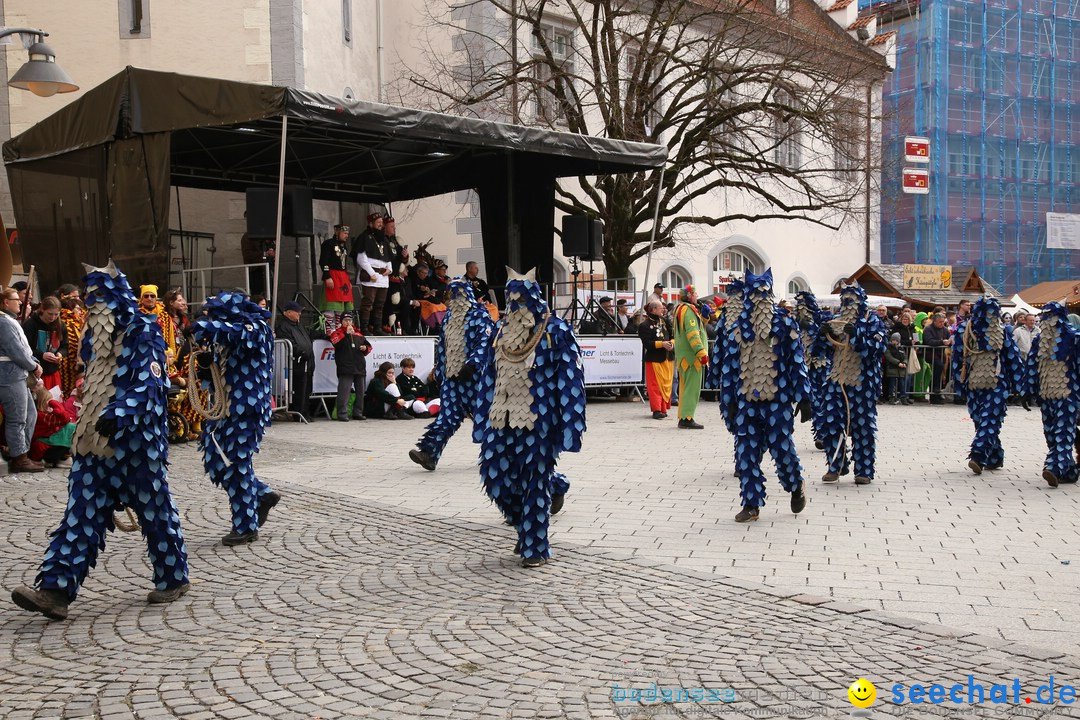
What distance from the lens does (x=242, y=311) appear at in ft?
25.9

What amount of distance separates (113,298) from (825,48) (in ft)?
78.4

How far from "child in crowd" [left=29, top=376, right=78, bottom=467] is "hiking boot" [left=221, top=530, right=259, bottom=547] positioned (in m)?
4.55

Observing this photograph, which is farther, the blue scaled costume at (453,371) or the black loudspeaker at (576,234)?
the black loudspeaker at (576,234)

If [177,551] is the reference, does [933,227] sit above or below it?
above

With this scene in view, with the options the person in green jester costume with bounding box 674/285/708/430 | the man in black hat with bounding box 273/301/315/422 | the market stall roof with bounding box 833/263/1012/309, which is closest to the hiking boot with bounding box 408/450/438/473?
the person in green jester costume with bounding box 674/285/708/430

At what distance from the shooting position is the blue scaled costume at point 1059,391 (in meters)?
10.6

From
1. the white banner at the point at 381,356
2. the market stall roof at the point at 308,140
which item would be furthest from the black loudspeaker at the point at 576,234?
the white banner at the point at 381,356

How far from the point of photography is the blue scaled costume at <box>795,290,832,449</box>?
11.2 metres

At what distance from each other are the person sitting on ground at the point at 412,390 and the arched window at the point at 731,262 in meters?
16.4

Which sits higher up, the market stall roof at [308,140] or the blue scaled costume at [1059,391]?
the market stall roof at [308,140]

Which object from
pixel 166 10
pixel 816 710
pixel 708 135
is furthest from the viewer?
pixel 708 135

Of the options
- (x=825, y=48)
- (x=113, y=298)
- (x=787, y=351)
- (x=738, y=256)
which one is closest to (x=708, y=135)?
(x=825, y=48)

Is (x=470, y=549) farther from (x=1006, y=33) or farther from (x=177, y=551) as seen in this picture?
(x=1006, y=33)

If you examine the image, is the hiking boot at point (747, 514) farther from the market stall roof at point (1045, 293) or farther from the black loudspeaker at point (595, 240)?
the market stall roof at point (1045, 293)
